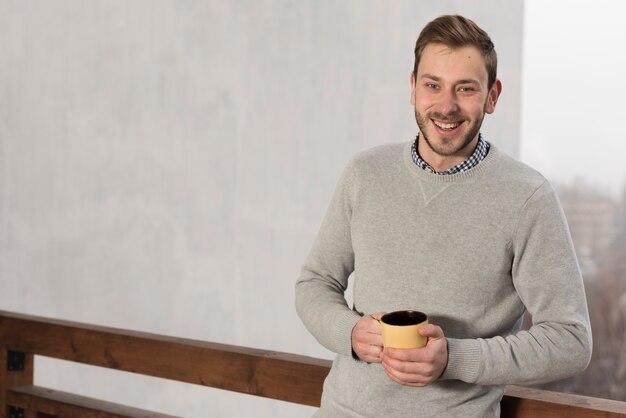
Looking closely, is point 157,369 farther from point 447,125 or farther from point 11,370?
point 447,125

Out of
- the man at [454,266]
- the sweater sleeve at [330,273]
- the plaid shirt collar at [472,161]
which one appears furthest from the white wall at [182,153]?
the plaid shirt collar at [472,161]

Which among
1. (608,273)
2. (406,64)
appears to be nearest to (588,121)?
(608,273)

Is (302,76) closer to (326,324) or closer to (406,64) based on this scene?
(406,64)

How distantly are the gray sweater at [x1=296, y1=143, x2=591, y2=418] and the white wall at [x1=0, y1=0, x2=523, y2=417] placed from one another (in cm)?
180

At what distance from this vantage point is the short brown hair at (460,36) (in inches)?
55.7

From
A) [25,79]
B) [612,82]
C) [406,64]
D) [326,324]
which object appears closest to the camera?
[326,324]

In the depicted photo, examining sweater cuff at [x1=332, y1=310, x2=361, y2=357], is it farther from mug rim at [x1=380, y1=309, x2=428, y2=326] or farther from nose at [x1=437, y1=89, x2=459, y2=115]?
nose at [x1=437, y1=89, x2=459, y2=115]

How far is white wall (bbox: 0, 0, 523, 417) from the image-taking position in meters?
3.07

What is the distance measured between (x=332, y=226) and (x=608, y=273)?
7375mm

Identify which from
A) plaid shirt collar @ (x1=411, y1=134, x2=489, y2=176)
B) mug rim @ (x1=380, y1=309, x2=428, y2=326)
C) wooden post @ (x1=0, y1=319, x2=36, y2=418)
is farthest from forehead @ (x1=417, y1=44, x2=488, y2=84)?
wooden post @ (x1=0, y1=319, x2=36, y2=418)

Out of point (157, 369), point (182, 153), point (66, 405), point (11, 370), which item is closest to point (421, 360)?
point (157, 369)

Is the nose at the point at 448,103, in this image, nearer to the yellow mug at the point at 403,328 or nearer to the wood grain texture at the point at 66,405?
the yellow mug at the point at 403,328

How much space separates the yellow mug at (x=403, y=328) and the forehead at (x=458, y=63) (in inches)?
14.6

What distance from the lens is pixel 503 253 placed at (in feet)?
4.59
